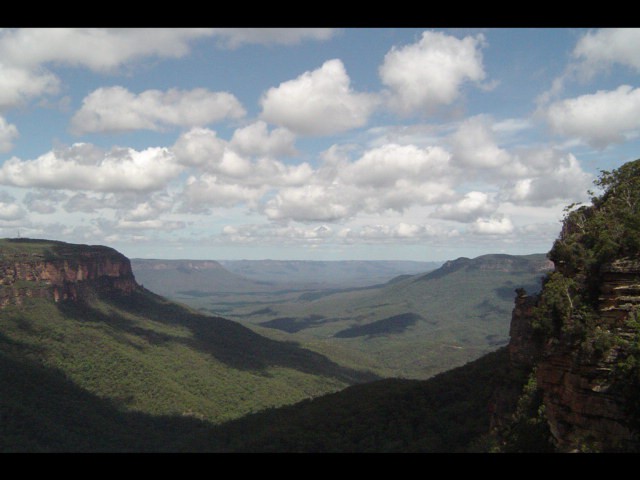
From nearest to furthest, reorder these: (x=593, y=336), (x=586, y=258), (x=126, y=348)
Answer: (x=593, y=336) < (x=586, y=258) < (x=126, y=348)

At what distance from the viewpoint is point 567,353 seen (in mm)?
18812

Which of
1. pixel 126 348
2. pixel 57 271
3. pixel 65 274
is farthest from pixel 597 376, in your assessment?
pixel 65 274

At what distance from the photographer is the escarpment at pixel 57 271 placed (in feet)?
287

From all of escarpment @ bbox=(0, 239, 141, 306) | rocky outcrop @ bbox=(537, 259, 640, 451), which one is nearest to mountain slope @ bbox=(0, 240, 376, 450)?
escarpment @ bbox=(0, 239, 141, 306)

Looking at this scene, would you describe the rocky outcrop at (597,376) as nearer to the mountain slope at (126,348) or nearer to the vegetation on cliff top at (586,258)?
the vegetation on cliff top at (586,258)

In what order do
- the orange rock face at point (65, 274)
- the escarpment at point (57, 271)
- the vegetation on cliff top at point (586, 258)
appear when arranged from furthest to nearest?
the escarpment at point (57, 271) → the orange rock face at point (65, 274) → the vegetation on cliff top at point (586, 258)

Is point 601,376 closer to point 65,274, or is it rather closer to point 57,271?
A: point 57,271

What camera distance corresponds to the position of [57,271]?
319 ft

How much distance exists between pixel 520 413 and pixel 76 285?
10172 cm

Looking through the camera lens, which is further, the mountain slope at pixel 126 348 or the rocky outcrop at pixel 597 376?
the mountain slope at pixel 126 348

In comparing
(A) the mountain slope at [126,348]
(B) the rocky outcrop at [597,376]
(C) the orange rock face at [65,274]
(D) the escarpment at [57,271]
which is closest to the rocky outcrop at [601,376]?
(B) the rocky outcrop at [597,376]
